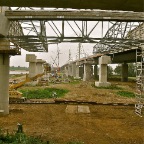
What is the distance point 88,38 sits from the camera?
18.8 metres

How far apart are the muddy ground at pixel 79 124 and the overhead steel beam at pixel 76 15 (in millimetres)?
6270

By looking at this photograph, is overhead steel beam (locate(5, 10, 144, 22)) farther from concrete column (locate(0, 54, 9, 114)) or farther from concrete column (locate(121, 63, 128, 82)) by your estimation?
concrete column (locate(121, 63, 128, 82))

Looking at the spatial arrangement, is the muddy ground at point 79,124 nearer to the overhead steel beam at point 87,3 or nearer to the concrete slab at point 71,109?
the concrete slab at point 71,109

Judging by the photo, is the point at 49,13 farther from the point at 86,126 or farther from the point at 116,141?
the point at 116,141

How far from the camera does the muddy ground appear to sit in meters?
12.4

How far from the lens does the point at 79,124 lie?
15281 mm

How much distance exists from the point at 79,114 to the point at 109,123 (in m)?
3.17

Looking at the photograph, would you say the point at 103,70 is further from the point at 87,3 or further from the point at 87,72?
the point at 87,3

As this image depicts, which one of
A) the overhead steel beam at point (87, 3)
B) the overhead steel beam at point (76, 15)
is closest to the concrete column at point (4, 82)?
the overhead steel beam at point (76, 15)

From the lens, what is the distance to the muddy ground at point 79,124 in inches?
490

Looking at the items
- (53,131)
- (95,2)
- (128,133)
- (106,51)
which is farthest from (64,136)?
(106,51)

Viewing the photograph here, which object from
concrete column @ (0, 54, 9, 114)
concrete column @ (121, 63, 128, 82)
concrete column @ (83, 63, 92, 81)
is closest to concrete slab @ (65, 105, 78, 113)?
concrete column @ (0, 54, 9, 114)

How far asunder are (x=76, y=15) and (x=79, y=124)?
653 centimetres

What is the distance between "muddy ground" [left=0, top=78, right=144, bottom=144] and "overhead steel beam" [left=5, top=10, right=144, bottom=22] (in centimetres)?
627
